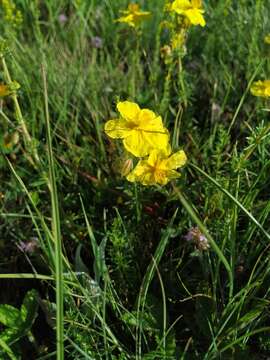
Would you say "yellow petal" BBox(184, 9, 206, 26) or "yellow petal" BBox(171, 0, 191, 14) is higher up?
"yellow petal" BBox(171, 0, 191, 14)

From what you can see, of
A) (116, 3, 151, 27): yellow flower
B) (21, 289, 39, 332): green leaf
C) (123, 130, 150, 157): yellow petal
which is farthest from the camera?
(116, 3, 151, 27): yellow flower

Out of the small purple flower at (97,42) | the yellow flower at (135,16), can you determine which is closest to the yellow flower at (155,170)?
the yellow flower at (135,16)

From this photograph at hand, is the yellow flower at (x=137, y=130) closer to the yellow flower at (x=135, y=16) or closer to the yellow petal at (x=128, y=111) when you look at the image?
the yellow petal at (x=128, y=111)

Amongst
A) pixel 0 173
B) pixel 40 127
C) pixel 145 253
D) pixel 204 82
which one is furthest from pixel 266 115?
pixel 0 173

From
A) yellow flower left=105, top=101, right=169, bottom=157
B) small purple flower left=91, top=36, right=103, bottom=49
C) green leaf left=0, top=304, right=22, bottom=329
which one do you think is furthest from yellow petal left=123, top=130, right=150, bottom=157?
small purple flower left=91, top=36, right=103, bottom=49

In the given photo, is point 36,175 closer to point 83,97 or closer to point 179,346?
point 83,97

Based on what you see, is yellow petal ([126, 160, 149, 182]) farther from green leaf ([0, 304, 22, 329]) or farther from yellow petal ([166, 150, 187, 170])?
green leaf ([0, 304, 22, 329])

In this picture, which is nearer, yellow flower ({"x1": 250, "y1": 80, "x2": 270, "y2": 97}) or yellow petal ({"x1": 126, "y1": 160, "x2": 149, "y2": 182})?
yellow petal ({"x1": 126, "y1": 160, "x2": 149, "y2": 182})
